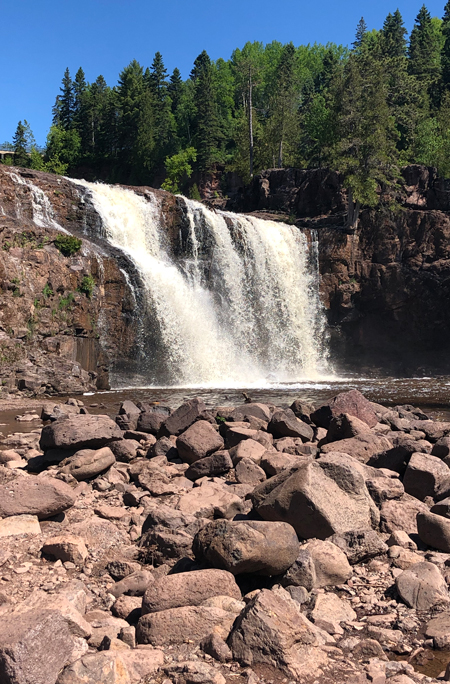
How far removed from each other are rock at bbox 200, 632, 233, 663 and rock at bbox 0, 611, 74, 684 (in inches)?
38.6

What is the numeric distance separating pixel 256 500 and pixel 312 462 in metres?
0.82

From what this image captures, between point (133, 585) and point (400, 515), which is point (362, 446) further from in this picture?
point (133, 585)

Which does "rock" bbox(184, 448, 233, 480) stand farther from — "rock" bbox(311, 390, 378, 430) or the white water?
the white water

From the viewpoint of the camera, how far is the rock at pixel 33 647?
146 inches

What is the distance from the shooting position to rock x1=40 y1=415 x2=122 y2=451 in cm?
957

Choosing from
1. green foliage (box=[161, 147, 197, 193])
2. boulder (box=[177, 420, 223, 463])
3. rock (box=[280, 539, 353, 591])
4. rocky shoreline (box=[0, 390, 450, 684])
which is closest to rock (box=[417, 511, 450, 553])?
rocky shoreline (box=[0, 390, 450, 684])

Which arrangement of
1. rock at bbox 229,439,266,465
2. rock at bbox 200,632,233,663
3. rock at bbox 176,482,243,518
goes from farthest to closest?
rock at bbox 229,439,266,465 < rock at bbox 176,482,243,518 < rock at bbox 200,632,233,663

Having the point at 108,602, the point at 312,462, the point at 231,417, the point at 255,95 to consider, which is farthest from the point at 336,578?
the point at 255,95

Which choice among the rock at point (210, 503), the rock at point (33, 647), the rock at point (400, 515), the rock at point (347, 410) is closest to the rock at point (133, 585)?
the rock at point (33, 647)

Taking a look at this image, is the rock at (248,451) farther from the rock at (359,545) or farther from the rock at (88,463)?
the rock at (359,545)

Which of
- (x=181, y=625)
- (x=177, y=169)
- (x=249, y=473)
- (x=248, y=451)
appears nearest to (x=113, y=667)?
(x=181, y=625)

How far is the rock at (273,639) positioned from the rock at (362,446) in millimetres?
5279

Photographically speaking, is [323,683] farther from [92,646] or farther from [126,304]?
[126,304]

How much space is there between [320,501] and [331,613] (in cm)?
133
